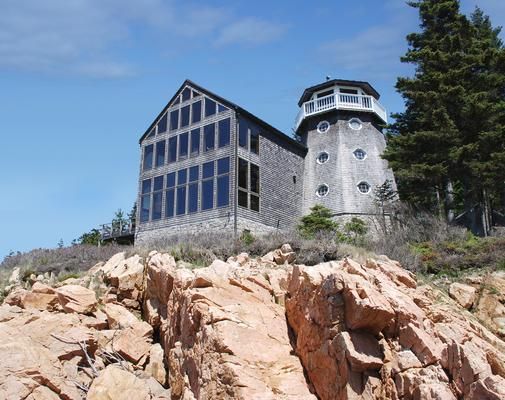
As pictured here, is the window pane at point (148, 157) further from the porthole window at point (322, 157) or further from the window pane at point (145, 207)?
the porthole window at point (322, 157)

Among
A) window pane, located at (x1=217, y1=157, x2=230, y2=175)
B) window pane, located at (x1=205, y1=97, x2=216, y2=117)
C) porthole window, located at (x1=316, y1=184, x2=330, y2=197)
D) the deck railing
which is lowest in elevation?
the deck railing

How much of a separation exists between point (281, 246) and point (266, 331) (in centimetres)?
710

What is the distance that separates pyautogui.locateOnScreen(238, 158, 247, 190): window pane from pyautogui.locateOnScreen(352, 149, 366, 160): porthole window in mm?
7099

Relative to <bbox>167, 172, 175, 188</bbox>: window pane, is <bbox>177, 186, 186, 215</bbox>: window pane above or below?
below

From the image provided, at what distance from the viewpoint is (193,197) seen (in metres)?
22.2

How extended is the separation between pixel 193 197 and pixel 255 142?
176 inches

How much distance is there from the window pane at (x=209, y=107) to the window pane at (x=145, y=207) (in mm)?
5857

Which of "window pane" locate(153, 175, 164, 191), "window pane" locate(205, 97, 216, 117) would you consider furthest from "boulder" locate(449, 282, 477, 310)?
"window pane" locate(153, 175, 164, 191)

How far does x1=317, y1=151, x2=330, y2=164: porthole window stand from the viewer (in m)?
24.9

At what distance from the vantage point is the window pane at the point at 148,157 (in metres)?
25.1

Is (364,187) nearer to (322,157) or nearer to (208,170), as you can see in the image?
(322,157)

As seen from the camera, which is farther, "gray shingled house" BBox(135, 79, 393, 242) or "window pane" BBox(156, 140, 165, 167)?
"window pane" BBox(156, 140, 165, 167)

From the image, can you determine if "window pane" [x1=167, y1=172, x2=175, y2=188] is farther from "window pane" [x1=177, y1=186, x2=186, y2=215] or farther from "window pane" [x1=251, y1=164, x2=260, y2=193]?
"window pane" [x1=251, y1=164, x2=260, y2=193]

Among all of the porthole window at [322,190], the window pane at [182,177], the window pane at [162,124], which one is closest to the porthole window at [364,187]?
the porthole window at [322,190]
